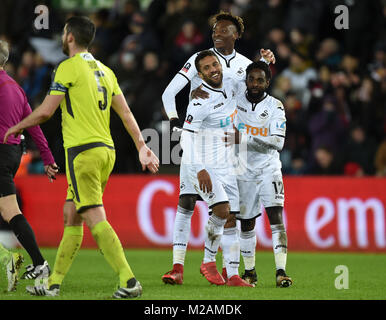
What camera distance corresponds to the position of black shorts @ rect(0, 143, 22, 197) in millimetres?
8609

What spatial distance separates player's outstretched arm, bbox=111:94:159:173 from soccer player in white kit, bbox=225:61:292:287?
1894 mm

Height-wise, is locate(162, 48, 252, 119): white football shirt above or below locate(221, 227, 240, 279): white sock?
above

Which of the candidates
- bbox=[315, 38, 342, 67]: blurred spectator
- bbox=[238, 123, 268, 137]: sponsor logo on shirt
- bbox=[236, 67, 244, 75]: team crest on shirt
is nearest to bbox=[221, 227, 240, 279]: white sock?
bbox=[238, 123, 268, 137]: sponsor logo on shirt

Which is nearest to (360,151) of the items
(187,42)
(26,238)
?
(187,42)

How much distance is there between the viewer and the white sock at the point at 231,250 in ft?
30.1

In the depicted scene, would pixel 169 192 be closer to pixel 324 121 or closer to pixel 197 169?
pixel 324 121

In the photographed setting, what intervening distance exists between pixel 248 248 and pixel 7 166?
2.79 m

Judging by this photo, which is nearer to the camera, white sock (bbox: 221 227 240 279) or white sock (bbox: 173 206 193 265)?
white sock (bbox: 221 227 240 279)

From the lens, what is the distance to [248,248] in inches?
375

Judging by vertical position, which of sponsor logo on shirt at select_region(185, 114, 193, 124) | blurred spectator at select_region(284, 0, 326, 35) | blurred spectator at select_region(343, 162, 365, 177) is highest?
blurred spectator at select_region(284, 0, 326, 35)

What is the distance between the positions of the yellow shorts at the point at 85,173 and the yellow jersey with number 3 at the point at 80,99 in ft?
0.24

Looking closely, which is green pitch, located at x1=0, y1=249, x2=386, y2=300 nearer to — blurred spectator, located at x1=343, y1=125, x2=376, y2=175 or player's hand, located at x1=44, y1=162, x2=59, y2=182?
player's hand, located at x1=44, y1=162, x2=59, y2=182

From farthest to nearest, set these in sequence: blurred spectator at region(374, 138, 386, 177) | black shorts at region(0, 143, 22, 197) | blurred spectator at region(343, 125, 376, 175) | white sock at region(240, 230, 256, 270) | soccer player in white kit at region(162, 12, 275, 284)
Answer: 1. blurred spectator at region(343, 125, 376, 175)
2. blurred spectator at region(374, 138, 386, 177)
3. white sock at region(240, 230, 256, 270)
4. soccer player in white kit at region(162, 12, 275, 284)
5. black shorts at region(0, 143, 22, 197)

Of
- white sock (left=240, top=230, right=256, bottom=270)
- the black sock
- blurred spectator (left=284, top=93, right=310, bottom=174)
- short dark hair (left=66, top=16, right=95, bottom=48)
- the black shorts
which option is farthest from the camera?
blurred spectator (left=284, top=93, right=310, bottom=174)
